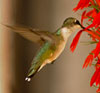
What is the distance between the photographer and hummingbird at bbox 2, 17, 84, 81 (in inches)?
28.1

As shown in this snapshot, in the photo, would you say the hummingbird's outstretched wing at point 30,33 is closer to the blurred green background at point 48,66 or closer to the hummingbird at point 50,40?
the hummingbird at point 50,40

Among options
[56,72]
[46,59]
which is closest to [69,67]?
[56,72]

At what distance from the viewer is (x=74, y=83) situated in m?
1.57

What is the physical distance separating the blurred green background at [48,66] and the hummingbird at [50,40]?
0.72 m

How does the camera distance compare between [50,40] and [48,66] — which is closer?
[50,40]

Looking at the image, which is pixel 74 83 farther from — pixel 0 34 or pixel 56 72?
pixel 0 34

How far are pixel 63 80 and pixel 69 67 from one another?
78 mm

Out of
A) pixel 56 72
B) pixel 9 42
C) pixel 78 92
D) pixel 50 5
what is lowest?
pixel 78 92

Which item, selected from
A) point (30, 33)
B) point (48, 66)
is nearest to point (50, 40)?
point (30, 33)

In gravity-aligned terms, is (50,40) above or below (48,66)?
above

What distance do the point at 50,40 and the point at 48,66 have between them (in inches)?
32.5

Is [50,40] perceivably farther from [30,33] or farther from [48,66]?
[48,66]

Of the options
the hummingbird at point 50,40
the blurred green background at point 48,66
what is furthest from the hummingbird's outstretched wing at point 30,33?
the blurred green background at point 48,66

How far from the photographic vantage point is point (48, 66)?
159 cm
